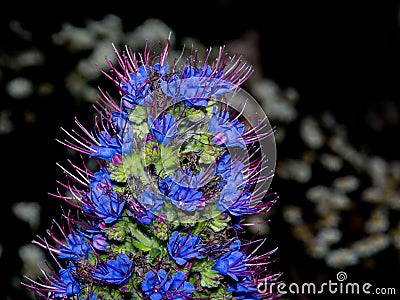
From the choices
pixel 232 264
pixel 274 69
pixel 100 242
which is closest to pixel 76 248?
pixel 100 242

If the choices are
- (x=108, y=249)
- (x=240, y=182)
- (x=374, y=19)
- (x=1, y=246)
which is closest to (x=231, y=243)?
(x=240, y=182)

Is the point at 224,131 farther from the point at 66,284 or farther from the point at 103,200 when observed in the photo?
the point at 66,284

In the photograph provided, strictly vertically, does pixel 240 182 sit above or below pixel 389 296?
below

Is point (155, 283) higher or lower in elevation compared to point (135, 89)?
lower

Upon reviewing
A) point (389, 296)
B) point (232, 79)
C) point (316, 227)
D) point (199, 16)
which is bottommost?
point (232, 79)

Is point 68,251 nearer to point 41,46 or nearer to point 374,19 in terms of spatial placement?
point 41,46

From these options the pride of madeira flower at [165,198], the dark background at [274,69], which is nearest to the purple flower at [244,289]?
the pride of madeira flower at [165,198]
